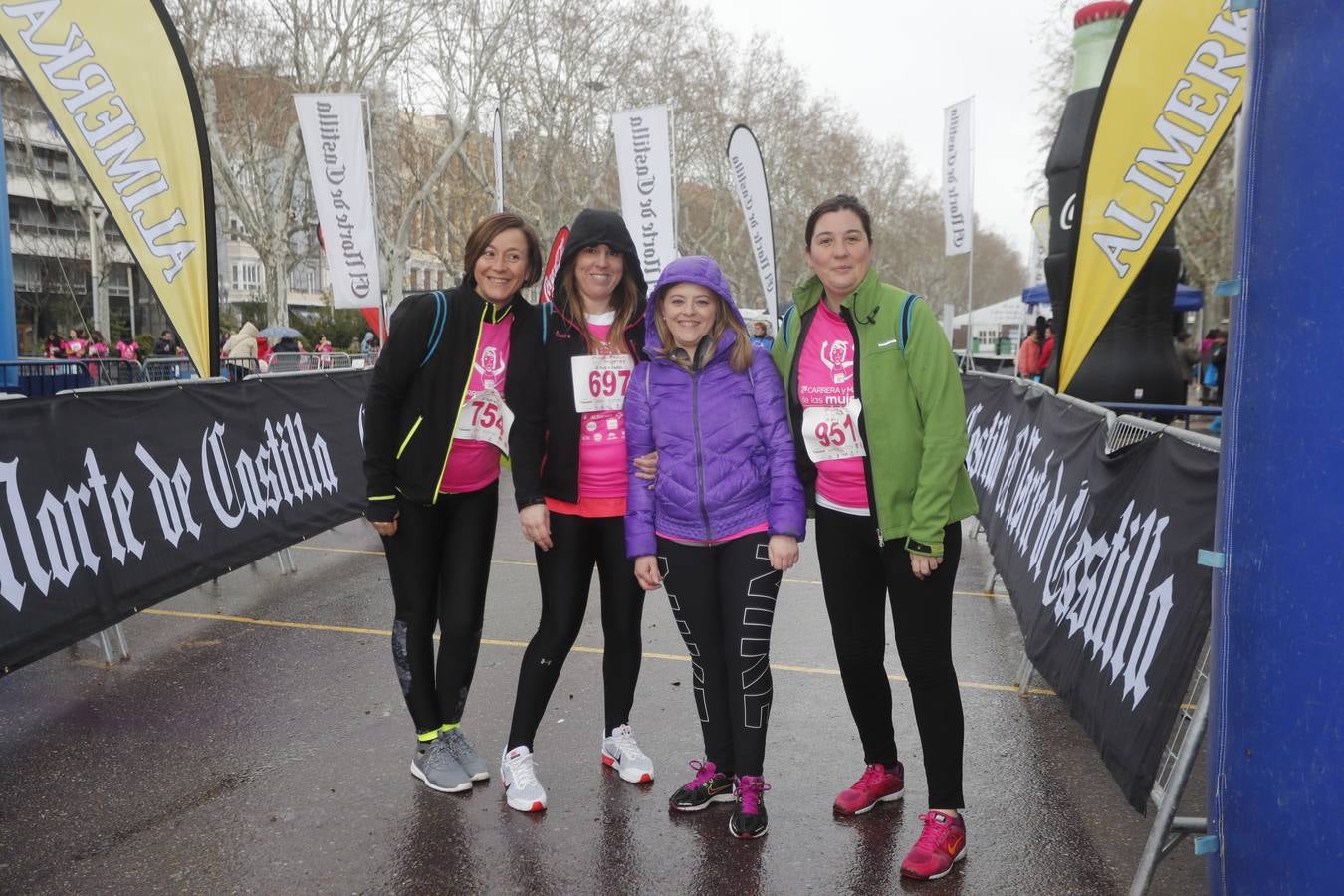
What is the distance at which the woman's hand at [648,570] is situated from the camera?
3.40 meters

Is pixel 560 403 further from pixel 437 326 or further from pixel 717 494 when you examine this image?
pixel 717 494

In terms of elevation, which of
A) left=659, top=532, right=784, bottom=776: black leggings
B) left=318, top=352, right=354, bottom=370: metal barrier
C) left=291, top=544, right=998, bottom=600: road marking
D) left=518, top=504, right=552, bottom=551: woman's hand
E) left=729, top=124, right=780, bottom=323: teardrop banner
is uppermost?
left=729, top=124, right=780, bottom=323: teardrop banner

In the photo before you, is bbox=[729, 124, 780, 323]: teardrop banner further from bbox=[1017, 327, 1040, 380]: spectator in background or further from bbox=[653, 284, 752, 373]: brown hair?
bbox=[653, 284, 752, 373]: brown hair

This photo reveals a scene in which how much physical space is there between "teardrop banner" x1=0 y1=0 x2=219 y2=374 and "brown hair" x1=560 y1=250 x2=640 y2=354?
3949 mm

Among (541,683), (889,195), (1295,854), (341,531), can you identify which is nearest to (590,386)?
(541,683)

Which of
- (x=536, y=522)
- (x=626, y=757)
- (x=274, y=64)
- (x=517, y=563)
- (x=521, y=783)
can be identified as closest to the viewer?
(x=536, y=522)

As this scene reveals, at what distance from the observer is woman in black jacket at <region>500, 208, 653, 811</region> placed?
3.52 metres

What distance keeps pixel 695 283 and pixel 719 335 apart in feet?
0.62

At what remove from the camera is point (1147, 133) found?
214 inches

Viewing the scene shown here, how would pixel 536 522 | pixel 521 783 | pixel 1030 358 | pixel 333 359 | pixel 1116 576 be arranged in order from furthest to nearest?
pixel 333 359
pixel 1030 358
pixel 1116 576
pixel 521 783
pixel 536 522

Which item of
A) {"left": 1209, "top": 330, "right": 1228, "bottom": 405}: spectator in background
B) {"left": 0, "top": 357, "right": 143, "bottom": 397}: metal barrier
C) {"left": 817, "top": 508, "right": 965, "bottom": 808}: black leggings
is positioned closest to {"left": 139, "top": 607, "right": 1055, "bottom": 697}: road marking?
{"left": 817, "top": 508, "right": 965, "bottom": 808}: black leggings

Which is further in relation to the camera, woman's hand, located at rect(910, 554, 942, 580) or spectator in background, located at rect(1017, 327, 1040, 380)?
spectator in background, located at rect(1017, 327, 1040, 380)

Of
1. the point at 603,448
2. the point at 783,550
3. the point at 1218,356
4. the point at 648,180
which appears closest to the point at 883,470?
the point at 783,550

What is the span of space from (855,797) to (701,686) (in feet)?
2.28
